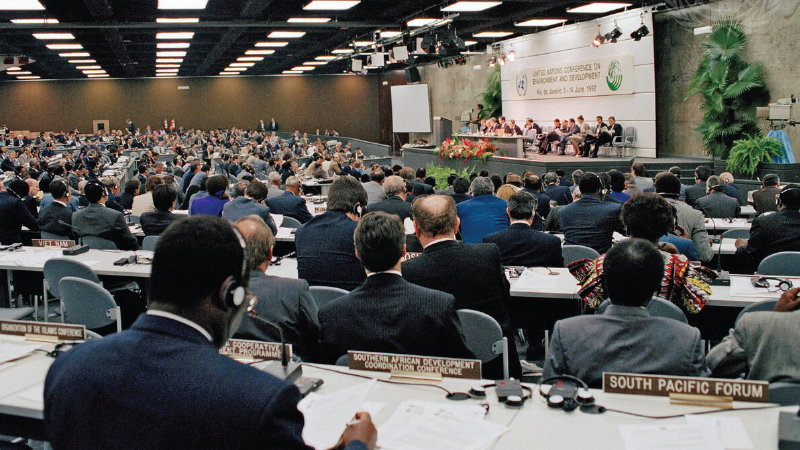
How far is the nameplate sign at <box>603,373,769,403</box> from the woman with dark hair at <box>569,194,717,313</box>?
3.03 feet

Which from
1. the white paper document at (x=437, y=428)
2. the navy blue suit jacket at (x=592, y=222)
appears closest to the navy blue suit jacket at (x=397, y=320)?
the white paper document at (x=437, y=428)

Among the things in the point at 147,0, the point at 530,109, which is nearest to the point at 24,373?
the point at 147,0

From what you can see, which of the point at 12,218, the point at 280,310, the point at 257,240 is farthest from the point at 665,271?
the point at 12,218

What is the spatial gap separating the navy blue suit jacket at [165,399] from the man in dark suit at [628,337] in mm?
1289

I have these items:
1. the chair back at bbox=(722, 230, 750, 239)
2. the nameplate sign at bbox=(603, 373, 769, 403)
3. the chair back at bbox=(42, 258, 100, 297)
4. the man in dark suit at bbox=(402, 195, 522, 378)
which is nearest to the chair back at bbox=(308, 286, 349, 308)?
the man in dark suit at bbox=(402, 195, 522, 378)

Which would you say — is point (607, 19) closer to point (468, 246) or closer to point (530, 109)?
point (530, 109)

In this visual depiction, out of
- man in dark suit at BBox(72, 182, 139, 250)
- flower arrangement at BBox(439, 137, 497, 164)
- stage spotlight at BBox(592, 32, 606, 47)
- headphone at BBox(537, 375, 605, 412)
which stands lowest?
headphone at BBox(537, 375, 605, 412)

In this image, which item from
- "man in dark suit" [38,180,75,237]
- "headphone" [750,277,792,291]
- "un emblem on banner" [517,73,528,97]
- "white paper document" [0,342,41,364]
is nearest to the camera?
"white paper document" [0,342,41,364]

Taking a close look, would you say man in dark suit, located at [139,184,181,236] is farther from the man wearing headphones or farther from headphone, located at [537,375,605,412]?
the man wearing headphones

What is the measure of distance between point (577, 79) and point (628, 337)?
14631 millimetres

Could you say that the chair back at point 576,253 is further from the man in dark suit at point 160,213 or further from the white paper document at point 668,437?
the man in dark suit at point 160,213

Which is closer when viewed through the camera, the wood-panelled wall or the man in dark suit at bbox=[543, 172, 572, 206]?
the man in dark suit at bbox=[543, 172, 572, 206]

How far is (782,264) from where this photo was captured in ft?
13.1

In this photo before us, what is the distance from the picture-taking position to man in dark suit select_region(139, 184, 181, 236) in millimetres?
5738
